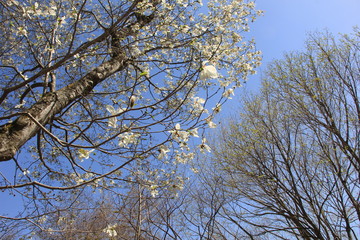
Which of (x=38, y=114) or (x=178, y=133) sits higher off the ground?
(x=38, y=114)

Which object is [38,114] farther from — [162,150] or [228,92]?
[228,92]

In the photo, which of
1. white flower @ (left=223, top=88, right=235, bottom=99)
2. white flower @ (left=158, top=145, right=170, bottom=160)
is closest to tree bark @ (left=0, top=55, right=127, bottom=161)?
white flower @ (left=158, top=145, right=170, bottom=160)

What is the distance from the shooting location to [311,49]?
5.28 metres

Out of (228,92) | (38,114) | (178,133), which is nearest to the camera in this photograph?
(178,133)

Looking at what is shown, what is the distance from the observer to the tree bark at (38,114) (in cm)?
170

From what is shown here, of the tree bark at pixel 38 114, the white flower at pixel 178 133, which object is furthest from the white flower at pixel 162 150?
the tree bark at pixel 38 114

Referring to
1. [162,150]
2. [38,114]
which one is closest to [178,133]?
[162,150]

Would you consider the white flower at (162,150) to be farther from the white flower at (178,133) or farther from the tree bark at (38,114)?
the tree bark at (38,114)

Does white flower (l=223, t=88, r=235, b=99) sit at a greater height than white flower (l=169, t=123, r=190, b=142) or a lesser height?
greater

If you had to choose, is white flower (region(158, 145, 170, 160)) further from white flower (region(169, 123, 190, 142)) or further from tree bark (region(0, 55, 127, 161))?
tree bark (region(0, 55, 127, 161))

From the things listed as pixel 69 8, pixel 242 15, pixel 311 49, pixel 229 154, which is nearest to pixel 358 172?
pixel 229 154

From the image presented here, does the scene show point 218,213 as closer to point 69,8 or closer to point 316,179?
point 316,179

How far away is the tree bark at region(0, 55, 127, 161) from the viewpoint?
1.70 m

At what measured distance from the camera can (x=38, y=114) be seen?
2.01 meters
